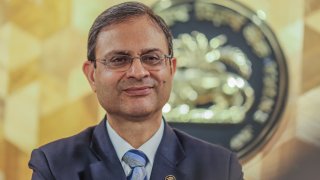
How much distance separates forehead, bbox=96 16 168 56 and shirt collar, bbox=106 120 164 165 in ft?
0.55

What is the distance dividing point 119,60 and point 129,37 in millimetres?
49

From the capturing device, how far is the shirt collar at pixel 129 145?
0.98 m

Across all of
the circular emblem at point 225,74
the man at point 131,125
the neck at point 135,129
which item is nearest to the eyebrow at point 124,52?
the man at point 131,125

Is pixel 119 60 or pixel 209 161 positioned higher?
pixel 119 60

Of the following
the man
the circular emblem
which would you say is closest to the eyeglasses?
the man

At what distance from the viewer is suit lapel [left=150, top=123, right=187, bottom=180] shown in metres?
0.93

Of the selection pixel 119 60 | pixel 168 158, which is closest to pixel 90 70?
pixel 119 60

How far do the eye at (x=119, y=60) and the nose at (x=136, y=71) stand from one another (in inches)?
0.5

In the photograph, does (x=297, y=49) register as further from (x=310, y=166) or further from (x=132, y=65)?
(x=310, y=166)

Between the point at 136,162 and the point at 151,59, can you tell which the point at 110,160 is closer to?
the point at 136,162

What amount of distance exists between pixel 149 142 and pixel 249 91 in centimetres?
155

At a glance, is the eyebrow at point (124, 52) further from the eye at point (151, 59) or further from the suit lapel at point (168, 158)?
the suit lapel at point (168, 158)

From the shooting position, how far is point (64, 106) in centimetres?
253

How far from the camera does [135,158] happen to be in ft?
3.16
